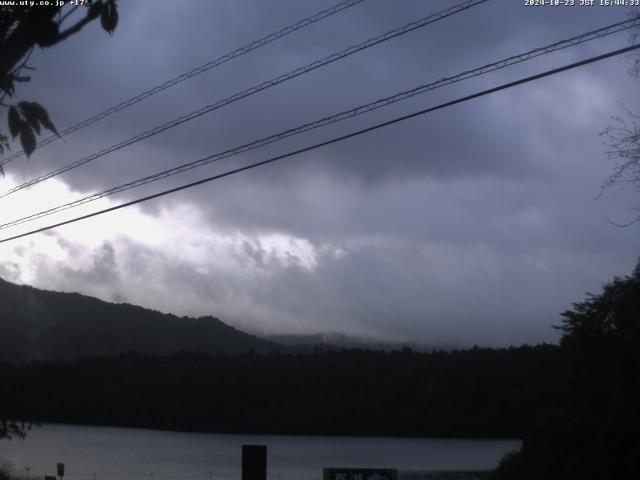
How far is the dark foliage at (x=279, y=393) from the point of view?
9300 centimetres

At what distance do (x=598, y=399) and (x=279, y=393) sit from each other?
80729 mm

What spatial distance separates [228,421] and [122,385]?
45.0 ft

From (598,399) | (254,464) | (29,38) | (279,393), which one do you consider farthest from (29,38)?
(279,393)

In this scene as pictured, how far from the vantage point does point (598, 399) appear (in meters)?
25.2

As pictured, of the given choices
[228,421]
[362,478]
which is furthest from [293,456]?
[362,478]

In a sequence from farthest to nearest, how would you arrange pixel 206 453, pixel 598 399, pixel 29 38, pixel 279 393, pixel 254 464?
pixel 279 393, pixel 206 453, pixel 598 399, pixel 254 464, pixel 29 38

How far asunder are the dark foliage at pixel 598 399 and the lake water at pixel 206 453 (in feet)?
93.9

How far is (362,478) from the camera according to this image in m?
16.6

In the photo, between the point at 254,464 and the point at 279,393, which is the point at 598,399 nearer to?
the point at 254,464

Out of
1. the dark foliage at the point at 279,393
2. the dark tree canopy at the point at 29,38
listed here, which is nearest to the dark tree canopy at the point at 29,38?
the dark tree canopy at the point at 29,38

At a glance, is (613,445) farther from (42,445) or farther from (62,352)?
(62,352)

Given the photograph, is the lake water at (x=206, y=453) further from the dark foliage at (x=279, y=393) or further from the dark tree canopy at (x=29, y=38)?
the dark tree canopy at (x=29, y=38)

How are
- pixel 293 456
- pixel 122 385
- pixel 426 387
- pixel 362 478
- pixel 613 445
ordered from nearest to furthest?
pixel 362 478 → pixel 613 445 → pixel 293 456 → pixel 426 387 → pixel 122 385

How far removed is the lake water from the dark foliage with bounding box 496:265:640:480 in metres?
28.6
